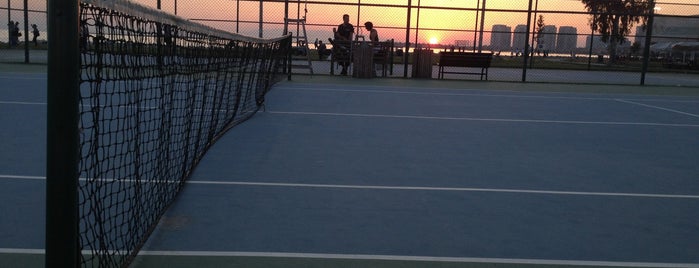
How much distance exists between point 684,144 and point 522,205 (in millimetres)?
4306

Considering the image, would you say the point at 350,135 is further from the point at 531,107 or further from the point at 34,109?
the point at 531,107

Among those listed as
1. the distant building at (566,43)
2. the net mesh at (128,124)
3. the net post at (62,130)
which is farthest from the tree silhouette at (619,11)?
the net post at (62,130)

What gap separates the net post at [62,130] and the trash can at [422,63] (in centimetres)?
1709

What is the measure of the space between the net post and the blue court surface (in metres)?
1.12

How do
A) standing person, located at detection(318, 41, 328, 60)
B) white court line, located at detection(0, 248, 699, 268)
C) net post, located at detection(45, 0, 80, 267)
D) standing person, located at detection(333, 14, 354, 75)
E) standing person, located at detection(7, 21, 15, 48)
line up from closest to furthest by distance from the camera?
net post, located at detection(45, 0, 80, 267)
white court line, located at detection(0, 248, 699, 268)
standing person, located at detection(333, 14, 354, 75)
standing person, located at detection(7, 21, 15, 48)
standing person, located at detection(318, 41, 328, 60)

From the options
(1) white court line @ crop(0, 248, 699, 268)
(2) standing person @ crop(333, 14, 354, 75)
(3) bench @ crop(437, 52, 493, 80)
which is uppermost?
(2) standing person @ crop(333, 14, 354, 75)

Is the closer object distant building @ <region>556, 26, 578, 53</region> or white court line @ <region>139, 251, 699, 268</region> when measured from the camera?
white court line @ <region>139, 251, 699, 268</region>

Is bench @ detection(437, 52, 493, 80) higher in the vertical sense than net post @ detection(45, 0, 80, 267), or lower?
higher

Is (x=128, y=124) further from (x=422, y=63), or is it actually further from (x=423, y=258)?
(x=422, y=63)

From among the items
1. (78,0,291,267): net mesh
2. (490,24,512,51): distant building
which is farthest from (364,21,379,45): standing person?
(78,0,291,267): net mesh

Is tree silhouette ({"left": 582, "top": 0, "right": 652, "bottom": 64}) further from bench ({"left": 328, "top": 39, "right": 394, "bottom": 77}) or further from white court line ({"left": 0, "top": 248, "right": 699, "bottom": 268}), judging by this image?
white court line ({"left": 0, "top": 248, "right": 699, "bottom": 268})

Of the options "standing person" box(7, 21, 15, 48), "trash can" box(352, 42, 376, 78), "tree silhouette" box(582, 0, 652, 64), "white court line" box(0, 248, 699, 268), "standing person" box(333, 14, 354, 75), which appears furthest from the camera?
"tree silhouette" box(582, 0, 652, 64)

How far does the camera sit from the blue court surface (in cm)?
353

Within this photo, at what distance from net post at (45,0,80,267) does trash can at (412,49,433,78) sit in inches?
673
